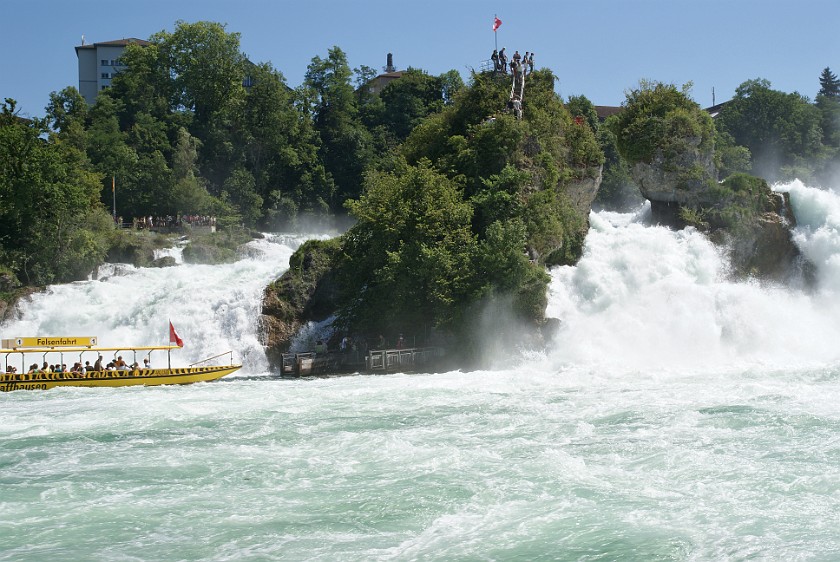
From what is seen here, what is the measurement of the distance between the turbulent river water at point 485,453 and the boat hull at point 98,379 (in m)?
0.85

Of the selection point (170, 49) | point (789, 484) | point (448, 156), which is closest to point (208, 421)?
point (789, 484)

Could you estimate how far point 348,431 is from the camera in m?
23.1

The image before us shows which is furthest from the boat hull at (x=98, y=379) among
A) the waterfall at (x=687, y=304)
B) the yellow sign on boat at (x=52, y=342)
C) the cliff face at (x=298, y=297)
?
the waterfall at (x=687, y=304)

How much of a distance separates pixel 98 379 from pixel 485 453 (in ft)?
59.9

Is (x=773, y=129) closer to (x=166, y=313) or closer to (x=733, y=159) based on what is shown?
(x=733, y=159)

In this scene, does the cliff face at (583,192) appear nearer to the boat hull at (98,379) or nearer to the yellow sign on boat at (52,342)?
the boat hull at (98,379)

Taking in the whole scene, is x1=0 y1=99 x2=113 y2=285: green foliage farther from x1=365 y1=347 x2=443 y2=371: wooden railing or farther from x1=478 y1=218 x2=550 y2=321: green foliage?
x1=478 y1=218 x2=550 y2=321: green foliage

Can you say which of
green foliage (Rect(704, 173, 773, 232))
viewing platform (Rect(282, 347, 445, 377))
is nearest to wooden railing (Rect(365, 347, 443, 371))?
viewing platform (Rect(282, 347, 445, 377))

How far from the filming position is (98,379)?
109 ft

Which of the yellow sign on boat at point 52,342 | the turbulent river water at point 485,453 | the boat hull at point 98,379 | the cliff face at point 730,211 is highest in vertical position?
the cliff face at point 730,211

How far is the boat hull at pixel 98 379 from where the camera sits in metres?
33.0

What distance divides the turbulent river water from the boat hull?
0.85 m

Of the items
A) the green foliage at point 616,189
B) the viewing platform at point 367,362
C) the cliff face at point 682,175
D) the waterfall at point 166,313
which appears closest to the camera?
the viewing platform at point 367,362

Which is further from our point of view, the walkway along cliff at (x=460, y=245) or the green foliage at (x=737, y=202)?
the green foliage at (x=737, y=202)
